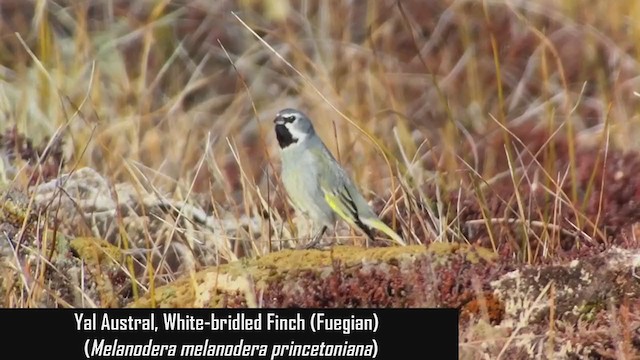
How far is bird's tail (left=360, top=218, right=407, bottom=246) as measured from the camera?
641cm

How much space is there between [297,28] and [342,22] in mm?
298

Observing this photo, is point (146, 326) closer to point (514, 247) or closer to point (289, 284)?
point (289, 284)

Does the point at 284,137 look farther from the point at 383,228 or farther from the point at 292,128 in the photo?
the point at 383,228

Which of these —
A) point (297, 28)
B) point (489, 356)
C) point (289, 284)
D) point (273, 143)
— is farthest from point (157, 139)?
point (489, 356)

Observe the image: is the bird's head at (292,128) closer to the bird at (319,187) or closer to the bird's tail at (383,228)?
the bird at (319,187)

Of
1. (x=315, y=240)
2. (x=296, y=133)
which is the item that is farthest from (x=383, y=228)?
(x=296, y=133)

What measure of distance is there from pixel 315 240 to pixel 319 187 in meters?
0.30

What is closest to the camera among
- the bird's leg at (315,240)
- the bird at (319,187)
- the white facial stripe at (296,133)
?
the bird's leg at (315,240)

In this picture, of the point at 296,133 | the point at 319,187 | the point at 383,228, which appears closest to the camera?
the point at 383,228

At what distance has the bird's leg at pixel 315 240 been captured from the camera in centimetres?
641

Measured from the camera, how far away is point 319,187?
21.9 ft

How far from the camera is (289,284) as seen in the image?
5910mm

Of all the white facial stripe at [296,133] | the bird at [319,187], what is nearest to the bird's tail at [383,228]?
the bird at [319,187]

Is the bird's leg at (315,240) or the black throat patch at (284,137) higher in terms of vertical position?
the black throat patch at (284,137)
